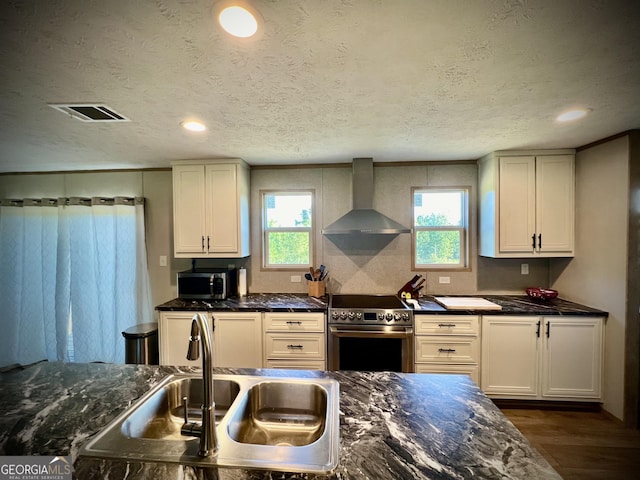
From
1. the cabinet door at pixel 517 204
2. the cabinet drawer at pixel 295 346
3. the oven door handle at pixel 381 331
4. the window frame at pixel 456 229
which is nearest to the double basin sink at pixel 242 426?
the oven door handle at pixel 381 331

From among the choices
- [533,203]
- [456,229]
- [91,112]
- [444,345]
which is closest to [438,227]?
[456,229]

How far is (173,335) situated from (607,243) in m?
4.15

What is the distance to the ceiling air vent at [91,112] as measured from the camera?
1663 mm

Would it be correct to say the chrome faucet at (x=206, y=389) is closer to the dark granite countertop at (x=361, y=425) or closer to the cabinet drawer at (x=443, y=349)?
the dark granite countertop at (x=361, y=425)

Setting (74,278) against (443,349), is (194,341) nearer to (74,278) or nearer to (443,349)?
(443,349)

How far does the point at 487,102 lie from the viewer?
169 cm

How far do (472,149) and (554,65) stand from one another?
4.54 feet

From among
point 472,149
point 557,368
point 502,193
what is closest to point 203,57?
point 472,149

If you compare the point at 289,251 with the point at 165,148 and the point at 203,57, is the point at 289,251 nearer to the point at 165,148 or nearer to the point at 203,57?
the point at 165,148

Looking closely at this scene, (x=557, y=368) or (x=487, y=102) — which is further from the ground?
(x=487, y=102)

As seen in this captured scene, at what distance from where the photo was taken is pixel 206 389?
85 centimetres

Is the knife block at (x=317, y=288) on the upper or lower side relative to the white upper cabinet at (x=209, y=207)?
lower

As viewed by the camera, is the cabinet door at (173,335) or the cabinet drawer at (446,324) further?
the cabinet door at (173,335)

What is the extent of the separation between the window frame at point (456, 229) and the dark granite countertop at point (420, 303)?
0.37 meters
